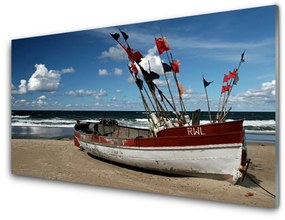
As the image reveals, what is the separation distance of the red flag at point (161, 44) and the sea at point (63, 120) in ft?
1.80

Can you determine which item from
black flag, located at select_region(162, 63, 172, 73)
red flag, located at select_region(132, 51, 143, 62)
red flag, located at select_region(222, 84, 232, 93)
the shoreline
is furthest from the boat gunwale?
red flag, located at select_region(132, 51, 143, 62)

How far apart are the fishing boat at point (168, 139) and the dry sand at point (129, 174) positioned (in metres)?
0.07

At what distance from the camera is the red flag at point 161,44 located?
328 cm

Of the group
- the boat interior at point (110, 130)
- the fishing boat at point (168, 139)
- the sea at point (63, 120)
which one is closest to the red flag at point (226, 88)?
the fishing boat at point (168, 139)

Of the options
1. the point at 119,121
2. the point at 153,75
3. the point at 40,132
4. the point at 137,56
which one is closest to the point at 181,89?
the point at 153,75

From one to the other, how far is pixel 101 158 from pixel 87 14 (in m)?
1.33

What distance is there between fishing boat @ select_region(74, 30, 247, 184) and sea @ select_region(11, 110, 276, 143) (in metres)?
0.05

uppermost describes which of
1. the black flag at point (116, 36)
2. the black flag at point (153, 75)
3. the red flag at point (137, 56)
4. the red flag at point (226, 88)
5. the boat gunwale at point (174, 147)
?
the black flag at point (116, 36)

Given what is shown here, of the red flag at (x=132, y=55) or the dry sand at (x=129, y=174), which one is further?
the red flag at (x=132, y=55)

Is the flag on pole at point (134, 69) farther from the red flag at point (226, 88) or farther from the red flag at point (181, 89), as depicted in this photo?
the red flag at point (226, 88)

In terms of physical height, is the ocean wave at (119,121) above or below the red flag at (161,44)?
below

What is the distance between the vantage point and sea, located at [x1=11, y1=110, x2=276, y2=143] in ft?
9.80

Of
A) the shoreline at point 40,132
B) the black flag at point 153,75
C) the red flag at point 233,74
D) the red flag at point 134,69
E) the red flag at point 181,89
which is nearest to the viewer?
the red flag at point 233,74

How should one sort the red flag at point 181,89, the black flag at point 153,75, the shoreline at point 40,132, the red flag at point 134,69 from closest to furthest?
the red flag at point 181,89
the black flag at point 153,75
the red flag at point 134,69
the shoreline at point 40,132
